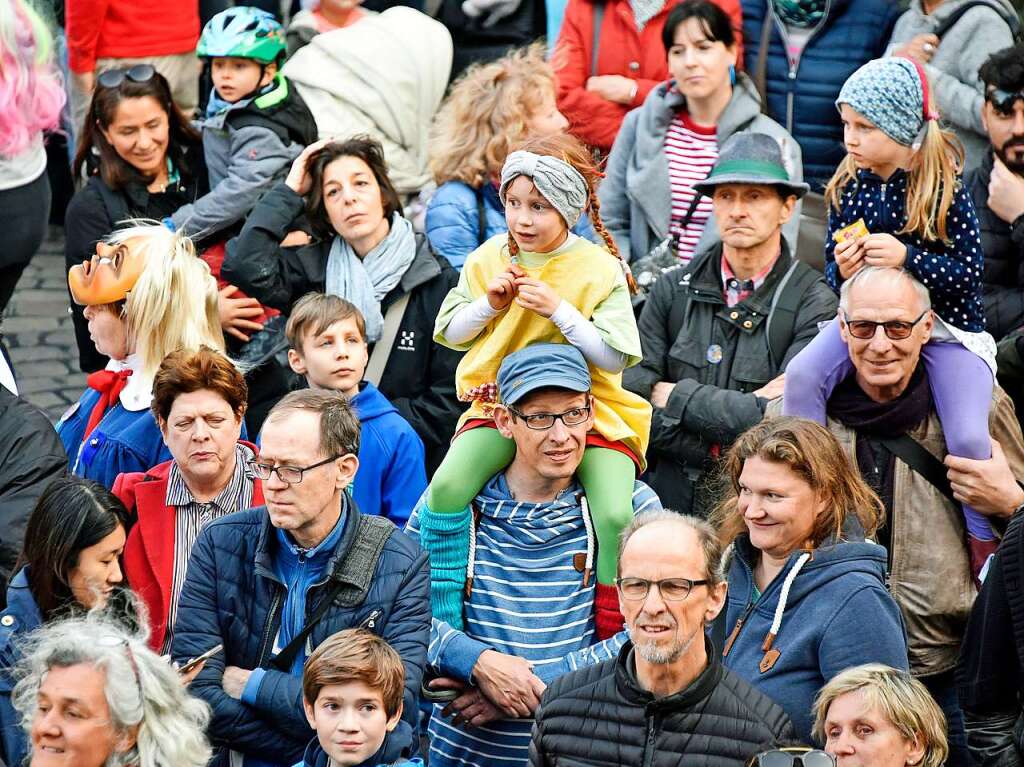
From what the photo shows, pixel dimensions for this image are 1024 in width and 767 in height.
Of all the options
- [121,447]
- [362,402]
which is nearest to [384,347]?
[362,402]

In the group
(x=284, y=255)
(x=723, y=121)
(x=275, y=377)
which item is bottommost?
(x=275, y=377)

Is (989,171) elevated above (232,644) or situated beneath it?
elevated above

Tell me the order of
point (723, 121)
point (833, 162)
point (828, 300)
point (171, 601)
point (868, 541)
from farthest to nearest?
point (833, 162) → point (723, 121) → point (828, 300) → point (171, 601) → point (868, 541)

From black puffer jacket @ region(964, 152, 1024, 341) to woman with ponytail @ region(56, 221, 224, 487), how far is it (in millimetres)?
3219

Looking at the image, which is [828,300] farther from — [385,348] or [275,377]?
[275,377]

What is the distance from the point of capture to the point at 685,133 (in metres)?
7.84

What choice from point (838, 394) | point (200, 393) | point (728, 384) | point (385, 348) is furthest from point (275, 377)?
point (838, 394)

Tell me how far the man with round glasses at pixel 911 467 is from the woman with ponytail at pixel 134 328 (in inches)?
97.7

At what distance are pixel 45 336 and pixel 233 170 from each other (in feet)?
9.09

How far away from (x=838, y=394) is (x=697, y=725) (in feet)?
5.75

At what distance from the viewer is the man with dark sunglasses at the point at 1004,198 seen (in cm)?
696

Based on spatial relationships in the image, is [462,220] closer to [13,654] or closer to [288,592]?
[288,592]

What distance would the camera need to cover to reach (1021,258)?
7.00 m

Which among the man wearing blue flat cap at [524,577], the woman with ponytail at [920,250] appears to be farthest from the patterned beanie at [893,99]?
the man wearing blue flat cap at [524,577]
